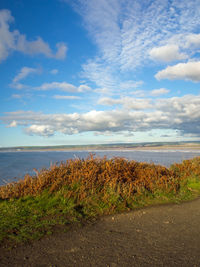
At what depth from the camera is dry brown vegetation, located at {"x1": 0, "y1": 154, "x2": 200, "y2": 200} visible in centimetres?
719

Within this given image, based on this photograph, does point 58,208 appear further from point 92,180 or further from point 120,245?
point 120,245

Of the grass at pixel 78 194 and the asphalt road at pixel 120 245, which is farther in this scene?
the grass at pixel 78 194

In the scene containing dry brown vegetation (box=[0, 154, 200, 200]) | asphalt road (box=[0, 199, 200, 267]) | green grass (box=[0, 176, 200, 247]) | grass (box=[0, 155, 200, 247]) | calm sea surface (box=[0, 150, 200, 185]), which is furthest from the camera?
calm sea surface (box=[0, 150, 200, 185])

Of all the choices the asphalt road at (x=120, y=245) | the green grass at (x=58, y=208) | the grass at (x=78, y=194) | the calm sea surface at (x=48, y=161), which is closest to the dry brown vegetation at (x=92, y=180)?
the grass at (x=78, y=194)

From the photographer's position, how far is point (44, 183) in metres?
7.40

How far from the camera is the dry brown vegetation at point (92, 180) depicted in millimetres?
7191

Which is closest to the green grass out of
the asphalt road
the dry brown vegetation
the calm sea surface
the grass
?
the grass

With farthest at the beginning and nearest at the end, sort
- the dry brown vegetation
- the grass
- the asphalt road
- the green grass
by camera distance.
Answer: the dry brown vegetation → the grass → the green grass → the asphalt road

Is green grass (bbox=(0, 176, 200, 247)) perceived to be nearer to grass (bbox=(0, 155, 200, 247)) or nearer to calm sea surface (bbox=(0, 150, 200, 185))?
grass (bbox=(0, 155, 200, 247))

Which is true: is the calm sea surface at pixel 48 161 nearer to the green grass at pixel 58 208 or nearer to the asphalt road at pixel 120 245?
the green grass at pixel 58 208

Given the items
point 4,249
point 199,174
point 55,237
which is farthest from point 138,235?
point 199,174

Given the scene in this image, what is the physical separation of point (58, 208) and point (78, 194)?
0.88m

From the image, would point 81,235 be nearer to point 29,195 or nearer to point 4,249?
point 4,249

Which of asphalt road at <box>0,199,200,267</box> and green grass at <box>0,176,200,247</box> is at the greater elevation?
green grass at <box>0,176,200,247</box>
